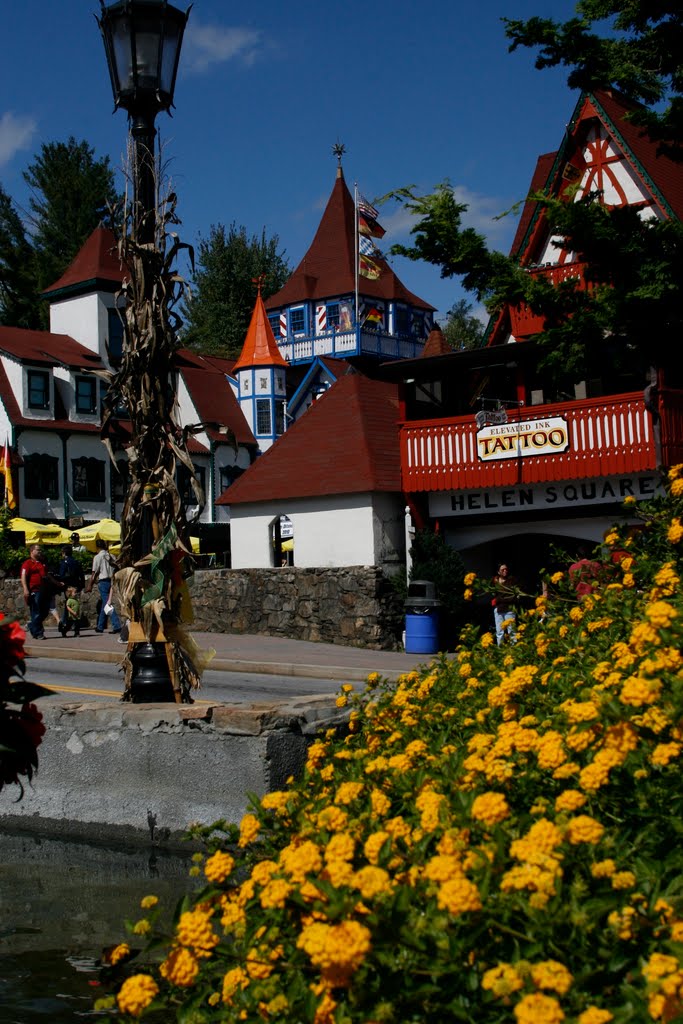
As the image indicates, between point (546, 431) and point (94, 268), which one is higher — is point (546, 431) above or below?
below

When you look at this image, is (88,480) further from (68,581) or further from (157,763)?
(157,763)

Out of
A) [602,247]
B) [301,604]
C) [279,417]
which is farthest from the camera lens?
[279,417]

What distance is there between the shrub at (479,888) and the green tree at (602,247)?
19.5ft

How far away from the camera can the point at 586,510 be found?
21797mm

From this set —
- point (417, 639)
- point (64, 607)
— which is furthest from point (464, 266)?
point (64, 607)

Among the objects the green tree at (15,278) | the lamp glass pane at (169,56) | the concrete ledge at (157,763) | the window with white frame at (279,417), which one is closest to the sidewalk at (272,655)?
the concrete ledge at (157,763)

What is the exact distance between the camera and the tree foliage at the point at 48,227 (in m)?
61.2

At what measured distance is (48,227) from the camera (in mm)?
64688

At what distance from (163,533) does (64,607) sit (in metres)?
15.0

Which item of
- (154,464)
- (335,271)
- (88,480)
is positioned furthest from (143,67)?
(335,271)

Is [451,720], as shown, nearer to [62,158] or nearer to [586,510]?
[586,510]

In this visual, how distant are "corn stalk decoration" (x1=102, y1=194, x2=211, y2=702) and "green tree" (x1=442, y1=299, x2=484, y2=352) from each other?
68034 mm

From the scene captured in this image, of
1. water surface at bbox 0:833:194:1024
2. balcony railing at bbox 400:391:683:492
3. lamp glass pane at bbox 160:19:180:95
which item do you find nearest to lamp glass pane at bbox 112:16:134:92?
lamp glass pane at bbox 160:19:180:95

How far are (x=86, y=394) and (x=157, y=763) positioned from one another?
42.9 meters
